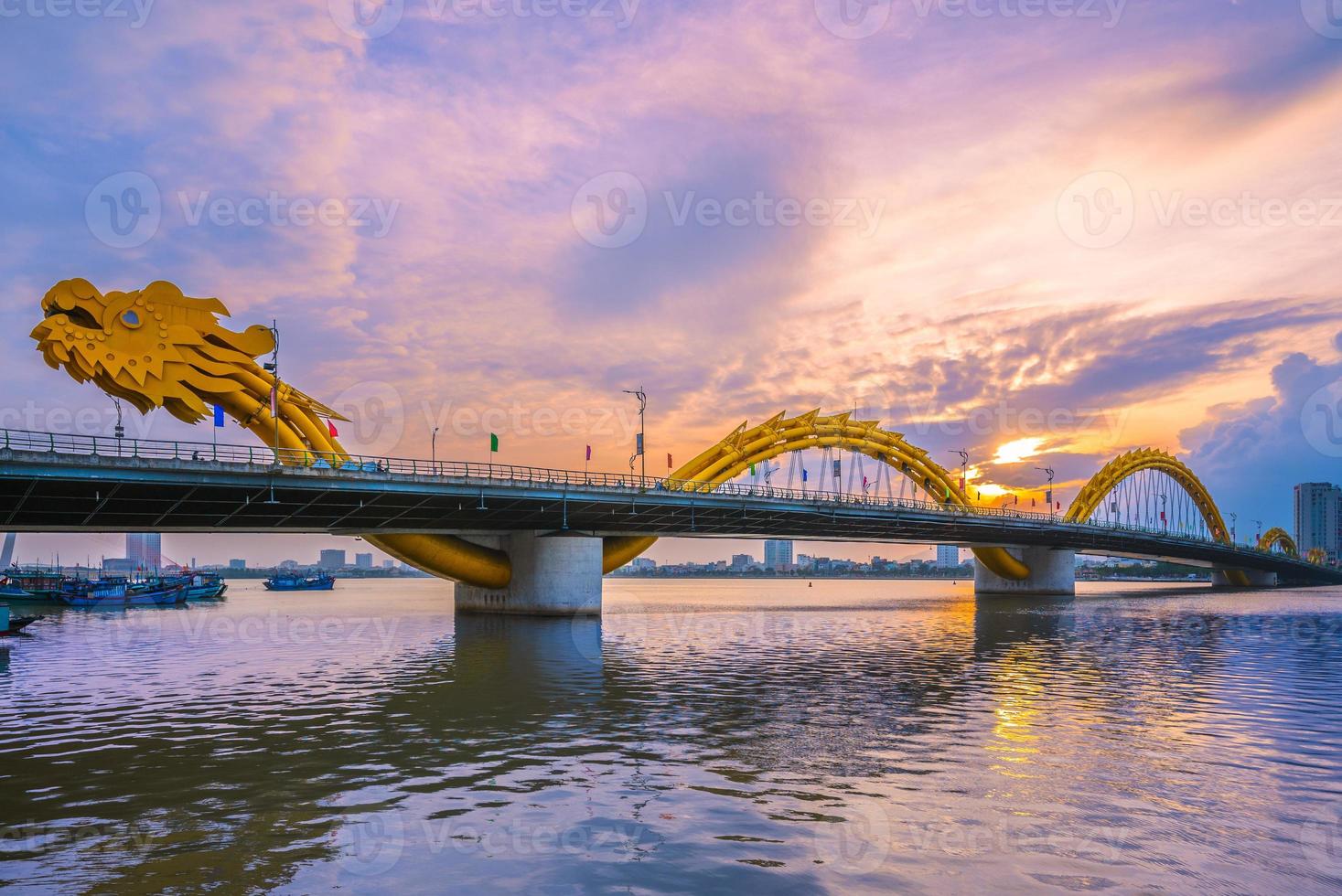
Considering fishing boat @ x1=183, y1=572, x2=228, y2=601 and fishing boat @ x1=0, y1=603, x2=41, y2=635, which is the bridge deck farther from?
fishing boat @ x1=183, y1=572, x2=228, y2=601

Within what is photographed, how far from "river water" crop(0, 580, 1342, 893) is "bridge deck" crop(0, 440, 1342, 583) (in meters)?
10.2

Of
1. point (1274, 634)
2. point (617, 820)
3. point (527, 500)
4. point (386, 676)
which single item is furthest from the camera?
point (527, 500)

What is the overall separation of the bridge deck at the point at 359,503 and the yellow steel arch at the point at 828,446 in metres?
17.5

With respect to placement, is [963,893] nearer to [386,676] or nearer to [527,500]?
[386,676]

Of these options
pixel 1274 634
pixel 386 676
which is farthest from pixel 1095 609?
pixel 386 676

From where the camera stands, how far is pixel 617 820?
15984mm

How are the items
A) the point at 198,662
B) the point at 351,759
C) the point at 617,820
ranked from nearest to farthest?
the point at 617,820, the point at 351,759, the point at 198,662

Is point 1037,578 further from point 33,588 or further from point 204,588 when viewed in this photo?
point 33,588

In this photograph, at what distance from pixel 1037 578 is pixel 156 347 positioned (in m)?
124

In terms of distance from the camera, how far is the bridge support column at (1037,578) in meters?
140

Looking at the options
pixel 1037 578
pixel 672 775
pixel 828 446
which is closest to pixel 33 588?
pixel 828 446

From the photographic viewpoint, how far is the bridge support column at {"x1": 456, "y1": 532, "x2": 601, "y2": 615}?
240 ft

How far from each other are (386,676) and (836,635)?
32588 millimetres

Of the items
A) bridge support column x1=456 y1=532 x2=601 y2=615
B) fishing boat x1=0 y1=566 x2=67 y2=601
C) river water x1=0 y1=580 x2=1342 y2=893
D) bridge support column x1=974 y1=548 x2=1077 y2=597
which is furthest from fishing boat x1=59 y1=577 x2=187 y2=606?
bridge support column x1=974 y1=548 x2=1077 y2=597
